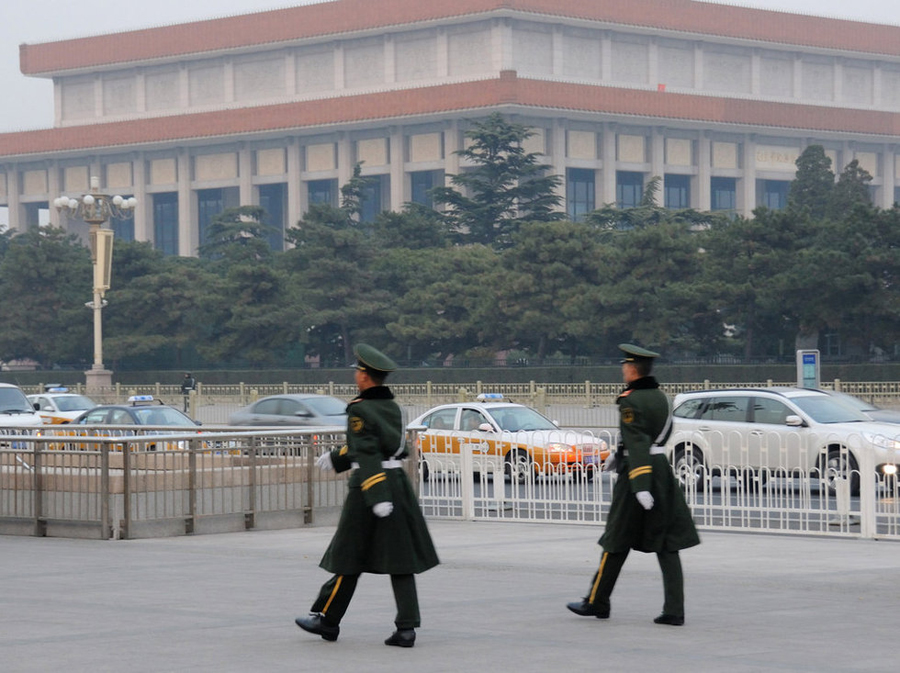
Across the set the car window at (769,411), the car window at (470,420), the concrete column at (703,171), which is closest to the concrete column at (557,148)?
the concrete column at (703,171)

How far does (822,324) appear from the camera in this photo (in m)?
48.6

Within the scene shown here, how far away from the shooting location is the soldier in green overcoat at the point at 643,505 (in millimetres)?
9664

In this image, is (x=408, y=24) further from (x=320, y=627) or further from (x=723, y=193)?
(x=320, y=627)

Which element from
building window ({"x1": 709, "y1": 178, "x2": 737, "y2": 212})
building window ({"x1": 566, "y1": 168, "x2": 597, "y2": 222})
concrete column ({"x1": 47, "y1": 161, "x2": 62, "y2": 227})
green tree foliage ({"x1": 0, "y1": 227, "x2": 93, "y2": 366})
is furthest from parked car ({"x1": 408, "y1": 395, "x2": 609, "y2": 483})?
concrete column ({"x1": 47, "y1": 161, "x2": 62, "y2": 227})

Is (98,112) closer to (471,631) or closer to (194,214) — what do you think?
(194,214)

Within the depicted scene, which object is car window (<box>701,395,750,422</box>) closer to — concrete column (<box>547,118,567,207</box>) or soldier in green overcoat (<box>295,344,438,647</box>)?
soldier in green overcoat (<box>295,344,438,647</box>)

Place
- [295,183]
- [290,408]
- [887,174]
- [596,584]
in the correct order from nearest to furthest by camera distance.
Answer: [596,584], [290,408], [295,183], [887,174]

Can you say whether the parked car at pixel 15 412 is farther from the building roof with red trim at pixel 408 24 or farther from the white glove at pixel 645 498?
the building roof with red trim at pixel 408 24

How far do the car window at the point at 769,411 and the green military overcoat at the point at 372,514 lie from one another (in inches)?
506

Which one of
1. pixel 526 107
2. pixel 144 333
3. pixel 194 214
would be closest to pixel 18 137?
pixel 194 214

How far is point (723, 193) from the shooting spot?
100500 mm

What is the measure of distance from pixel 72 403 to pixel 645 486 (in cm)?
2953

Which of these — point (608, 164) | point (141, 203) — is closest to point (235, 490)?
point (608, 164)

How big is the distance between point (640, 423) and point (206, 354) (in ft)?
175
